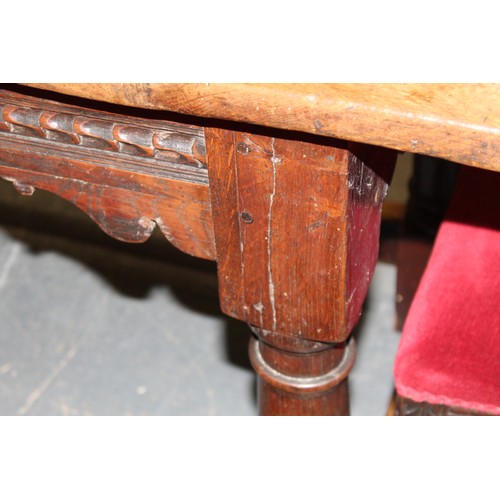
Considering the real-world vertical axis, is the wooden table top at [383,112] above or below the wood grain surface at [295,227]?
above

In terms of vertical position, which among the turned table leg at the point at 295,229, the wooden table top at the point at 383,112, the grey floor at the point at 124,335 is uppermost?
the wooden table top at the point at 383,112

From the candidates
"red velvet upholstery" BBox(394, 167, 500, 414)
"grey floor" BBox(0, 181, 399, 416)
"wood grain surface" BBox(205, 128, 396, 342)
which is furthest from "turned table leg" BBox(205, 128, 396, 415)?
"grey floor" BBox(0, 181, 399, 416)

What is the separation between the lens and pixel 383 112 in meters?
0.58

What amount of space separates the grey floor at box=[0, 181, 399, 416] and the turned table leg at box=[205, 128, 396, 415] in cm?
70

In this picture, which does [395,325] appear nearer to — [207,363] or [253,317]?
[207,363]

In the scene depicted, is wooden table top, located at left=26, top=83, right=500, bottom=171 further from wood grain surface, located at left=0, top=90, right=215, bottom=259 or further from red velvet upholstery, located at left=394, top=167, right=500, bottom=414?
red velvet upholstery, located at left=394, top=167, right=500, bottom=414

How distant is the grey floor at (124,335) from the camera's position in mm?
1536

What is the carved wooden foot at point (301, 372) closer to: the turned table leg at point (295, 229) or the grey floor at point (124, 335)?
the turned table leg at point (295, 229)

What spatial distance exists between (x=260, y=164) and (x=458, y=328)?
0.38m

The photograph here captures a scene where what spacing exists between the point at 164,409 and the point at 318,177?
94cm

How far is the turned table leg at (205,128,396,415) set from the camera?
662 millimetres

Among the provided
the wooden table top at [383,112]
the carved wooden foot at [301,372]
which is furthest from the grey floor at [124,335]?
the wooden table top at [383,112]

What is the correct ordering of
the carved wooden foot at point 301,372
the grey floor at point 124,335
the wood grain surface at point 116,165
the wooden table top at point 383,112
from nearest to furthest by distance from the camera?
the wooden table top at point 383,112
the wood grain surface at point 116,165
the carved wooden foot at point 301,372
the grey floor at point 124,335

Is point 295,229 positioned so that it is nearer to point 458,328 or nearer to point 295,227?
point 295,227
